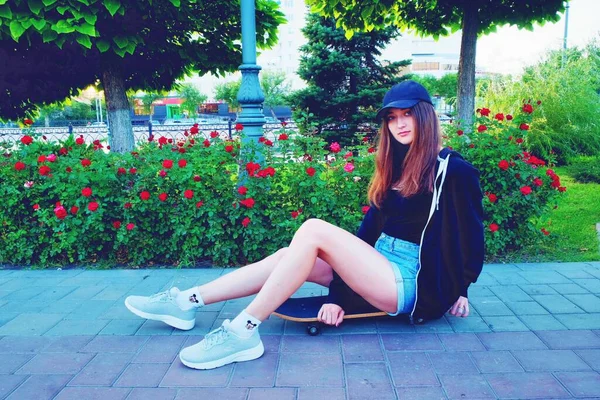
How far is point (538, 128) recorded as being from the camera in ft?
38.0

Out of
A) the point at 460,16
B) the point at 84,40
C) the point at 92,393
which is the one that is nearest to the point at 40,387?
the point at 92,393

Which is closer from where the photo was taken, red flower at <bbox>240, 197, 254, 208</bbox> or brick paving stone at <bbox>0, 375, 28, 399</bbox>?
brick paving stone at <bbox>0, 375, 28, 399</bbox>

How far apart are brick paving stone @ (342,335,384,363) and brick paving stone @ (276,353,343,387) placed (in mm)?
80

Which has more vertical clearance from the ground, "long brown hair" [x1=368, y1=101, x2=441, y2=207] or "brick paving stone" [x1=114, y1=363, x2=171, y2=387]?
"long brown hair" [x1=368, y1=101, x2=441, y2=207]

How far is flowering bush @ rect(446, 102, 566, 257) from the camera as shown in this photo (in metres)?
4.59

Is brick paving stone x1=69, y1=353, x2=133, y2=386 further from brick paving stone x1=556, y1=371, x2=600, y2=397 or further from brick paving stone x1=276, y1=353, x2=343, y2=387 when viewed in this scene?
brick paving stone x1=556, y1=371, x2=600, y2=397

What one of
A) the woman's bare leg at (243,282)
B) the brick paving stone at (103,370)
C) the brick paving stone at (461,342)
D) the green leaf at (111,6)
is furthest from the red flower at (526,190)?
the green leaf at (111,6)

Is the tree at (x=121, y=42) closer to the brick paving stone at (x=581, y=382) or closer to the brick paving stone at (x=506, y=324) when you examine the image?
the brick paving stone at (x=506, y=324)

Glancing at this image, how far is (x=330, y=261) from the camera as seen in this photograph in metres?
2.91

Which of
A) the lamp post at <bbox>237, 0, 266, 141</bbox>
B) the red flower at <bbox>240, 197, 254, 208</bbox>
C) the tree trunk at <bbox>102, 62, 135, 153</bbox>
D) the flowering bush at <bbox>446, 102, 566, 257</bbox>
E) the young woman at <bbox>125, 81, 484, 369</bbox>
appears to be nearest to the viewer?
the young woman at <bbox>125, 81, 484, 369</bbox>

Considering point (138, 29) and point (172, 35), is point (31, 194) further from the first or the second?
point (172, 35)

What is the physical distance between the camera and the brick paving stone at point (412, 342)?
297 cm

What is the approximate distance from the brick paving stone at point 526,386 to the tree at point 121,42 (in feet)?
15.9

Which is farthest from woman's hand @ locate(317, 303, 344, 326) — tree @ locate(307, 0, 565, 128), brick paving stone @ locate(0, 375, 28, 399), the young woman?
tree @ locate(307, 0, 565, 128)
